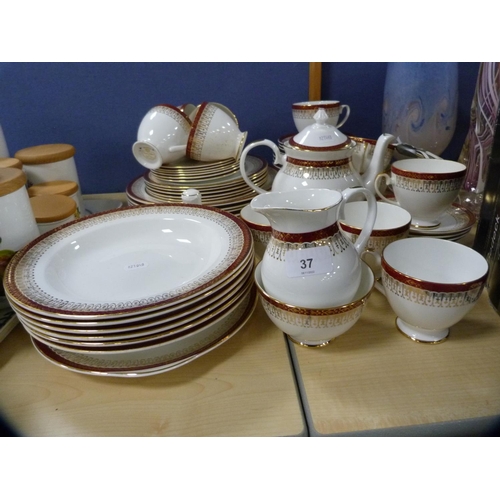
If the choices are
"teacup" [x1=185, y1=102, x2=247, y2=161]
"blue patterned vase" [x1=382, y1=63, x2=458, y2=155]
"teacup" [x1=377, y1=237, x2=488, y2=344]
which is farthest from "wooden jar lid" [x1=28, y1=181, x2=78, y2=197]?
"blue patterned vase" [x1=382, y1=63, x2=458, y2=155]

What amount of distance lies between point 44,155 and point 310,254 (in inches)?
26.6

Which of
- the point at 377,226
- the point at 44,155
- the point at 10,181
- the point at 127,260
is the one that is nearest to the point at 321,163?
the point at 377,226

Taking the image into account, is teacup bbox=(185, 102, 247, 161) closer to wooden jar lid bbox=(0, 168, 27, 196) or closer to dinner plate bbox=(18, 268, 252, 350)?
wooden jar lid bbox=(0, 168, 27, 196)

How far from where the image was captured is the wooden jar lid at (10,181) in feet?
1.89

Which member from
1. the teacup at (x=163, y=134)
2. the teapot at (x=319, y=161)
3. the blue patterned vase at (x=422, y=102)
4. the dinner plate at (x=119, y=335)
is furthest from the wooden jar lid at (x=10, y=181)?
the blue patterned vase at (x=422, y=102)

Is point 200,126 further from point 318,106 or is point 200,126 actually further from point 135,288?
point 135,288

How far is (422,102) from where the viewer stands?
37.6 inches

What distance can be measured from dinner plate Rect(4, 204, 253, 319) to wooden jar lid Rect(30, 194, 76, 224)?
0.04 m

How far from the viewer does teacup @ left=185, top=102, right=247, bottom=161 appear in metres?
0.89

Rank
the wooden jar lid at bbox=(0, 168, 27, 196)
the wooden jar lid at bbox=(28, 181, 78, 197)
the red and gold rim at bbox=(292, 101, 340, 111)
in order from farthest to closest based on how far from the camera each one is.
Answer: the red and gold rim at bbox=(292, 101, 340, 111) < the wooden jar lid at bbox=(28, 181, 78, 197) < the wooden jar lid at bbox=(0, 168, 27, 196)

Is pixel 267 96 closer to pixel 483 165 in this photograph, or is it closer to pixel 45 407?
pixel 483 165

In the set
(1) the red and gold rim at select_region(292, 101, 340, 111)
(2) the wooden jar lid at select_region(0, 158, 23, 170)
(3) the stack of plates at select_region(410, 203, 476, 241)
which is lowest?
(3) the stack of plates at select_region(410, 203, 476, 241)

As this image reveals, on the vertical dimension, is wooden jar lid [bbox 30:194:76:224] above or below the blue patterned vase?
below

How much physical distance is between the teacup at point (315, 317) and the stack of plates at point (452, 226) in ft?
0.78
